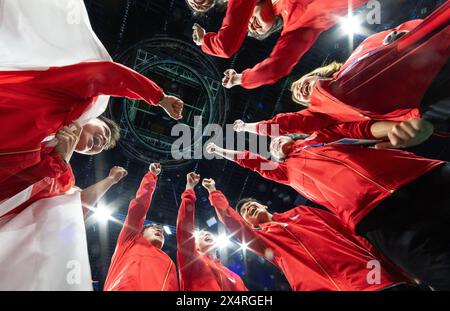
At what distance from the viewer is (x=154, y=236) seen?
3137 mm

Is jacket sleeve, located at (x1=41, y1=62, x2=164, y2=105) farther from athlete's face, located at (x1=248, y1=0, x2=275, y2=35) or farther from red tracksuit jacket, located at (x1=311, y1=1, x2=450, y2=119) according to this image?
red tracksuit jacket, located at (x1=311, y1=1, x2=450, y2=119)

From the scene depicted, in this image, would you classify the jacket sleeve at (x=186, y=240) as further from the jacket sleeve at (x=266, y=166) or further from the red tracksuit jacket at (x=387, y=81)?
the red tracksuit jacket at (x=387, y=81)

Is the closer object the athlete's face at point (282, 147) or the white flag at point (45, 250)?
the white flag at point (45, 250)

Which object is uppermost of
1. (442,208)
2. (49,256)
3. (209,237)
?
(209,237)

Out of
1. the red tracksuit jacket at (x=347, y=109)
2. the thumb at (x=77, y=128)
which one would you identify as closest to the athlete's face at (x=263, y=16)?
the red tracksuit jacket at (x=347, y=109)

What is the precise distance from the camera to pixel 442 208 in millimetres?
1672

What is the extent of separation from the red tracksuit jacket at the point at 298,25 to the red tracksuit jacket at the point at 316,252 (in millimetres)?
1197

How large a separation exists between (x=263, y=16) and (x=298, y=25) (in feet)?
1.19

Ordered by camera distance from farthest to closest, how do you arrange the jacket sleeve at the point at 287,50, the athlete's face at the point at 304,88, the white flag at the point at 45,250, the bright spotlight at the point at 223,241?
the bright spotlight at the point at 223,241
the athlete's face at the point at 304,88
the jacket sleeve at the point at 287,50
the white flag at the point at 45,250

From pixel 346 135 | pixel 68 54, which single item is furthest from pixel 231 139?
pixel 68 54

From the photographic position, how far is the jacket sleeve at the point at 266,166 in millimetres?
2824

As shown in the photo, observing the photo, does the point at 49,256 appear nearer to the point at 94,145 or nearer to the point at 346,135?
the point at 94,145

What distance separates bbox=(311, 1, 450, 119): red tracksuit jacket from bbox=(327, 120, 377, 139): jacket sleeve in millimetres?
125
